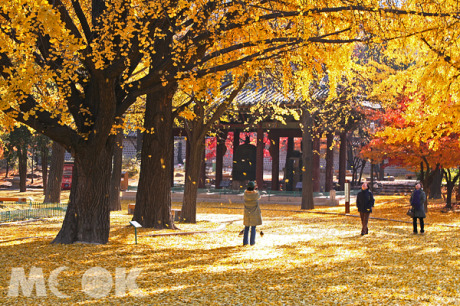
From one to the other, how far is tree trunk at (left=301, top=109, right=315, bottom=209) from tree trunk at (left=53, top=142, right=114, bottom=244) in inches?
627

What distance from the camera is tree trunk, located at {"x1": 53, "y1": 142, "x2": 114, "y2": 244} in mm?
13453

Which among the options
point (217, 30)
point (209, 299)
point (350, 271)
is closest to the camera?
point (209, 299)

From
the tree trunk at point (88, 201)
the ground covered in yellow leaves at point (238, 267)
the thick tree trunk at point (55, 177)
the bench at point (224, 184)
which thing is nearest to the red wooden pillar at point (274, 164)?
the bench at point (224, 184)

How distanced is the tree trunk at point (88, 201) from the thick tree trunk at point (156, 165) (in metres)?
2.94

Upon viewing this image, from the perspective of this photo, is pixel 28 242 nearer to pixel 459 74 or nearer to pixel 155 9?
pixel 155 9

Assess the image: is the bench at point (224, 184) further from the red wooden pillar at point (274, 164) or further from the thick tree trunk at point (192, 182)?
the thick tree trunk at point (192, 182)

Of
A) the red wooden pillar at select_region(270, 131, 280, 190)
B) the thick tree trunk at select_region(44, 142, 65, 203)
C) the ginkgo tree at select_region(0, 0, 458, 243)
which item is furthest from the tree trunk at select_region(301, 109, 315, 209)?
the ginkgo tree at select_region(0, 0, 458, 243)

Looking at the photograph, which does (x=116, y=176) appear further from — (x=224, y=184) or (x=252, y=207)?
(x=252, y=207)

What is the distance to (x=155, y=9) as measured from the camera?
42.2 ft

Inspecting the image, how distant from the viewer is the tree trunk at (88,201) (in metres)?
13.5

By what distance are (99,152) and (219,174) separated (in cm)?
2222

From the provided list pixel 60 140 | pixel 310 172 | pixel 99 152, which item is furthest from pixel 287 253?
pixel 310 172

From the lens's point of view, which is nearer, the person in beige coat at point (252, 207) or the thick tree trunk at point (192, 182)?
the person in beige coat at point (252, 207)

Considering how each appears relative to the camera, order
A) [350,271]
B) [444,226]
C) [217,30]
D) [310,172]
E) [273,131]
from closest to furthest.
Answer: [350,271], [217,30], [444,226], [310,172], [273,131]
